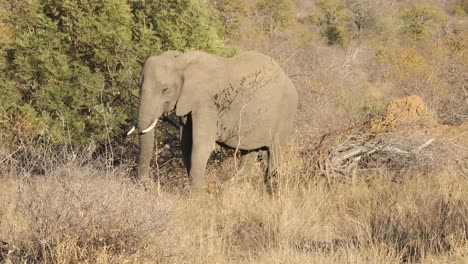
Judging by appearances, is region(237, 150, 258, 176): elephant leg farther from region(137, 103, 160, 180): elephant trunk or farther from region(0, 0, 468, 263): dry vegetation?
region(137, 103, 160, 180): elephant trunk

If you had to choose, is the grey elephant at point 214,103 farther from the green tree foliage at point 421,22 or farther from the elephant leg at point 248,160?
the green tree foliage at point 421,22

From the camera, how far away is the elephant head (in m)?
7.23

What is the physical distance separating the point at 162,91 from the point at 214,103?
Result: 69 cm

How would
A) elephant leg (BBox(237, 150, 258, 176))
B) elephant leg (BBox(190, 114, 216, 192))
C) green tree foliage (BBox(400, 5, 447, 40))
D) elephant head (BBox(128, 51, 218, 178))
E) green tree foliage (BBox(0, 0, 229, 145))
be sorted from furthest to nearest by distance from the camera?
green tree foliage (BBox(400, 5, 447, 40)) → elephant leg (BBox(237, 150, 258, 176)) → green tree foliage (BBox(0, 0, 229, 145)) → elephant leg (BBox(190, 114, 216, 192)) → elephant head (BBox(128, 51, 218, 178))

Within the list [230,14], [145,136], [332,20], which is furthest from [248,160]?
[332,20]

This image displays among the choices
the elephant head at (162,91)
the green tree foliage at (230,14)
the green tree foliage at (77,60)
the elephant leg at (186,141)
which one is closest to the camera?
the elephant head at (162,91)

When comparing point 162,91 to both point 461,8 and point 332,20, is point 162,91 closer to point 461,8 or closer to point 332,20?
point 332,20

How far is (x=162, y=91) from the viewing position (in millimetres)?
7328

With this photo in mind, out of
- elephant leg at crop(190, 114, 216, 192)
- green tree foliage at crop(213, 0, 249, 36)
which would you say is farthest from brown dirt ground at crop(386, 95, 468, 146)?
green tree foliage at crop(213, 0, 249, 36)

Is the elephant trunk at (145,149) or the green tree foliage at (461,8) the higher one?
the green tree foliage at (461,8)

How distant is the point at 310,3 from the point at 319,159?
43.8 m

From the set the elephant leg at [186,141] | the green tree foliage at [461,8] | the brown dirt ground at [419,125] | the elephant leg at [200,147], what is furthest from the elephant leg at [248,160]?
the green tree foliage at [461,8]

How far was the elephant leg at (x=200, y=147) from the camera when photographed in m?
7.38

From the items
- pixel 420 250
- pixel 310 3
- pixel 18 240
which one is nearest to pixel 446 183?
pixel 420 250
